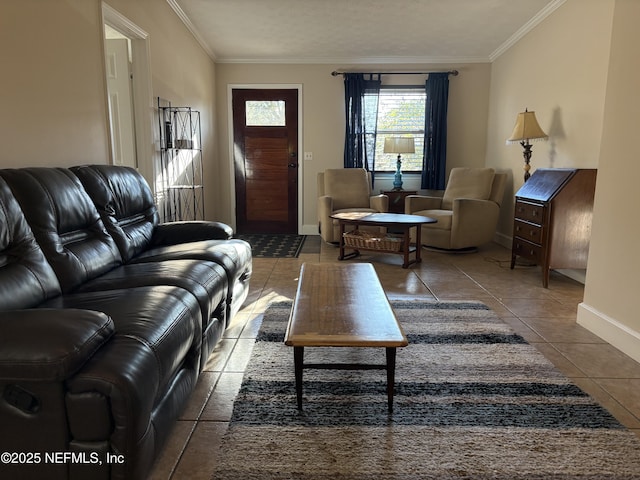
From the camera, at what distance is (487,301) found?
3252mm

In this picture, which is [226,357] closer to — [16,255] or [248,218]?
[16,255]

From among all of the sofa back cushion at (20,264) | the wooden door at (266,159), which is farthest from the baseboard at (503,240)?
the sofa back cushion at (20,264)

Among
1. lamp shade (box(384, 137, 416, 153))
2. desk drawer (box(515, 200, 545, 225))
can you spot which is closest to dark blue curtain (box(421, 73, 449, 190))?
lamp shade (box(384, 137, 416, 153))

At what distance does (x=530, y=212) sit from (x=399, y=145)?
2289 mm

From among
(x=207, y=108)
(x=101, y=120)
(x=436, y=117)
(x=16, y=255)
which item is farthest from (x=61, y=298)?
(x=436, y=117)

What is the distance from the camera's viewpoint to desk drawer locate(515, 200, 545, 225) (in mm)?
3625

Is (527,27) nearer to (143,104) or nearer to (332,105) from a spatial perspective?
(332,105)

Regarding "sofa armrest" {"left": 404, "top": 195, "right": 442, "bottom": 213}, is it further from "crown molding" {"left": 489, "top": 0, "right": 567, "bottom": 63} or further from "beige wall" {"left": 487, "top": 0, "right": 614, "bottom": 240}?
"crown molding" {"left": 489, "top": 0, "right": 567, "bottom": 63}

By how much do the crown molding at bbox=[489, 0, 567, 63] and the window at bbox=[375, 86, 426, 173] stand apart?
102 centimetres

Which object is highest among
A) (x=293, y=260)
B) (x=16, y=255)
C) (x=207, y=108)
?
(x=207, y=108)

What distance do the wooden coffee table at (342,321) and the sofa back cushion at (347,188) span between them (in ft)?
10.8

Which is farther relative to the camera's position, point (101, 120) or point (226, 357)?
point (101, 120)

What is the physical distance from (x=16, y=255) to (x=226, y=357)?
1046mm

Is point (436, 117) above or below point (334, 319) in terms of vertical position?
above
